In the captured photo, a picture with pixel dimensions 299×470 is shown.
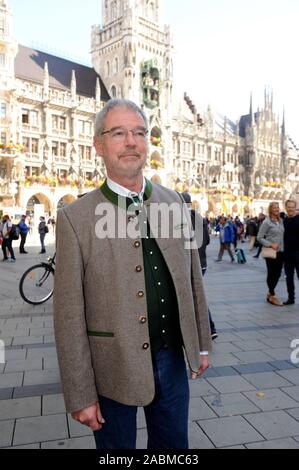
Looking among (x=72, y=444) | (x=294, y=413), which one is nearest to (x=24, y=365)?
(x=72, y=444)

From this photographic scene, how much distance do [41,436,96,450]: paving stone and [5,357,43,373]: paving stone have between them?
165cm

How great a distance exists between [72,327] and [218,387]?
8.89ft

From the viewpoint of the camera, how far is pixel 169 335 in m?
1.99

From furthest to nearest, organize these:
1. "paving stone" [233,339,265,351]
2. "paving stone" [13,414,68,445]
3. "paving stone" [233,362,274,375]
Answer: "paving stone" [233,339,265,351]
"paving stone" [233,362,274,375]
"paving stone" [13,414,68,445]

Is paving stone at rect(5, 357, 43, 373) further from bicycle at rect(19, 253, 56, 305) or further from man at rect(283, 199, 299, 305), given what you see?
man at rect(283, 199, 299, 305)

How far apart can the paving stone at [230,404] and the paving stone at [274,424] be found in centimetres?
12

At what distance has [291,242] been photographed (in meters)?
7.57

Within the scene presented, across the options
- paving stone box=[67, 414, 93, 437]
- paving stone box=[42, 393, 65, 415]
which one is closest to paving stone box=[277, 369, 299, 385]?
paving stone box=[67, 414, 93, 437]

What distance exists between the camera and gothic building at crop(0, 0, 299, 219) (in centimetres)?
3803

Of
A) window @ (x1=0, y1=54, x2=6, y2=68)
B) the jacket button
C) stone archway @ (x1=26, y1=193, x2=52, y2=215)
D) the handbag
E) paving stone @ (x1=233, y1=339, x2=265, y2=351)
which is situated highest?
window @ (x1=0, y1=54, x2=6, y2=68)

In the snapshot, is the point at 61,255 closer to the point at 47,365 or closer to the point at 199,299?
the point at 199,299

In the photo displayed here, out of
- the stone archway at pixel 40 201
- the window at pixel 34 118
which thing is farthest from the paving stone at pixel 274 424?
the window at pixel 34 118

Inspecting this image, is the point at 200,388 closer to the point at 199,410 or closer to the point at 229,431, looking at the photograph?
the point at 199,410

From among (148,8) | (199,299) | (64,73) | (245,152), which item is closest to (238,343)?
(199,299)
